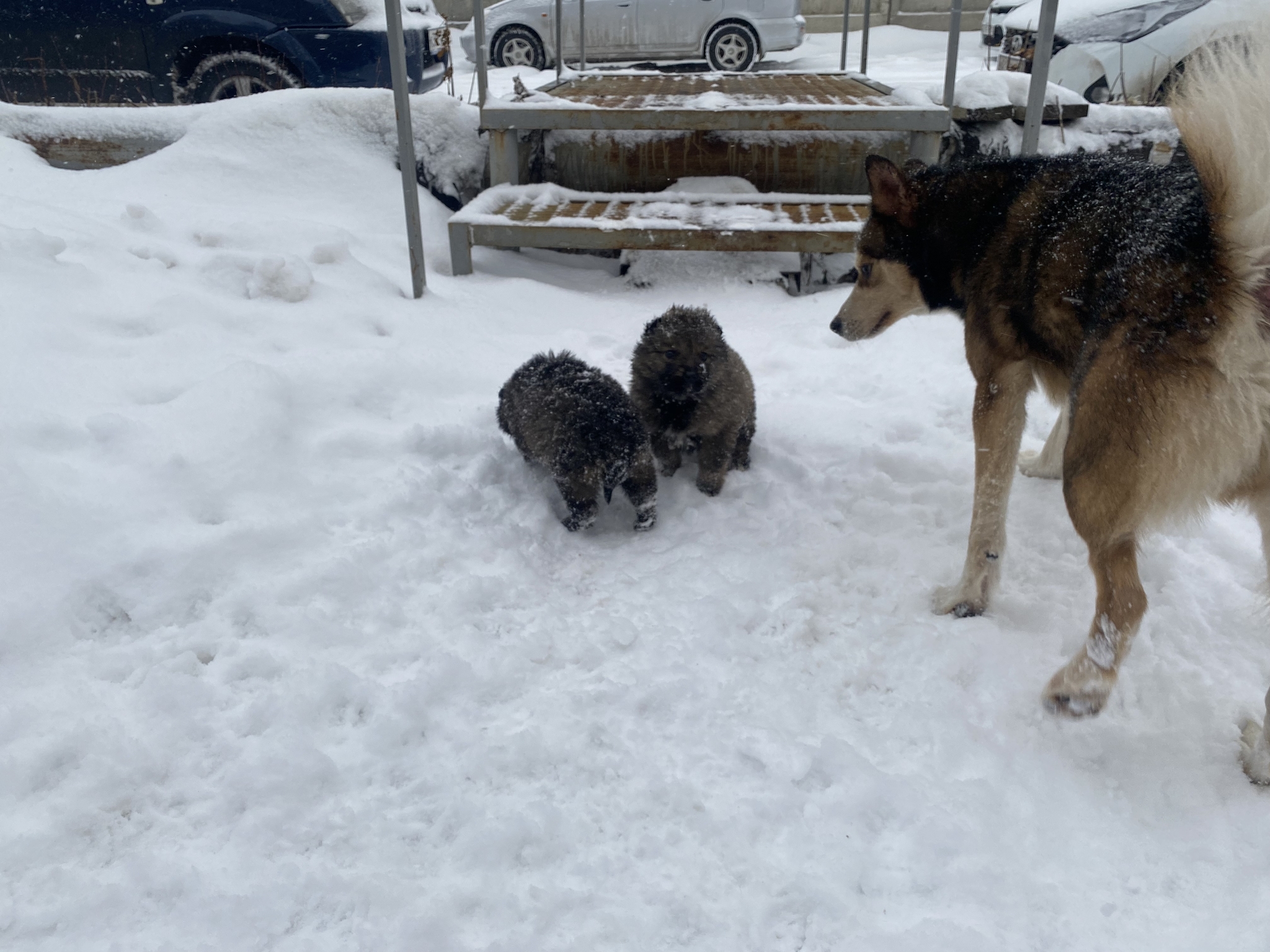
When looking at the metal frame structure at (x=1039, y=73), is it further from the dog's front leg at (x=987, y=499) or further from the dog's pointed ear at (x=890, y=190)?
the dog's front leg at (x=987, y=499)

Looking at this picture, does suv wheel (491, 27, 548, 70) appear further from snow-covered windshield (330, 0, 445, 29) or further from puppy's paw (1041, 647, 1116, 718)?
puppy's paw (1041, 647, 1116, 718)

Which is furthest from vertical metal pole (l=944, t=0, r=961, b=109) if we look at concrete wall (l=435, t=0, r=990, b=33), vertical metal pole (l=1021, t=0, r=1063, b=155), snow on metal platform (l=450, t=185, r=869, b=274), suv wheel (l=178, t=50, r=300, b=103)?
concrete wall (l=435, t=0, r=990, b=33)

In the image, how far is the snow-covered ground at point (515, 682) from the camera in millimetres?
1774

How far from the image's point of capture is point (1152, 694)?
235cm

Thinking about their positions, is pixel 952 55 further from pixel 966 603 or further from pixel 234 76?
pixel 234 76

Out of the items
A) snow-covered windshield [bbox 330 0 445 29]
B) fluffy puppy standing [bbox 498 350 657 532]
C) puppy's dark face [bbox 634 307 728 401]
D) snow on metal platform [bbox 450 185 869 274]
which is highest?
snow-covered windshield [bbox 330 0 445 29]

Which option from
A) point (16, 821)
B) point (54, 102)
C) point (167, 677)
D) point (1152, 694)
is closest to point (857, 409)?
point (1152, 694)

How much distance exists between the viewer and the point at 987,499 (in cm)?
276

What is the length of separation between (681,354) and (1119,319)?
1.72 m

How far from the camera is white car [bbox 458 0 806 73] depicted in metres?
13.2

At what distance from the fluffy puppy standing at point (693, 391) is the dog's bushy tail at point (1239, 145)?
1.82 m

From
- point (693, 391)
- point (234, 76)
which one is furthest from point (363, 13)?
point (693, 391)

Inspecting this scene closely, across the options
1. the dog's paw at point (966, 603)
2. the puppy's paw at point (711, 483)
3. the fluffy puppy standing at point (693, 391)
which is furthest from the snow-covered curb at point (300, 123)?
the dog's paw at point (966, 603)

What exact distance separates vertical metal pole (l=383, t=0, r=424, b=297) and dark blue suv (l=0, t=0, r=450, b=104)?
10.6 ft
